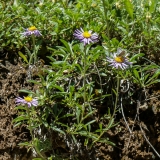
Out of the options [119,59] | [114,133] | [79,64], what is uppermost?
[119,59]

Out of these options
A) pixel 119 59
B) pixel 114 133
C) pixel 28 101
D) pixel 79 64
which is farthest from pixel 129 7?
pixel 28 101

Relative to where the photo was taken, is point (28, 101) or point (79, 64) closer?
point (28, 101)

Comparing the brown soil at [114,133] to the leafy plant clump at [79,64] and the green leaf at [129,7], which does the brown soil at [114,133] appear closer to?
the leafy plant clump at [79,64]

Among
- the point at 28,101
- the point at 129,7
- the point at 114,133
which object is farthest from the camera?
the point at 129,7

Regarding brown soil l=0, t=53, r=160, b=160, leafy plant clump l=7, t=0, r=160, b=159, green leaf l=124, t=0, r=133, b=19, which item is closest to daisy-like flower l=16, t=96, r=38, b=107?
leafy plant clump l=7, t=0, r=160, b=159

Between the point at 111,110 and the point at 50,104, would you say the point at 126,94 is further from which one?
the point at 50,104

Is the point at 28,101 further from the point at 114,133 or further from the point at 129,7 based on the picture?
the point at 129,7

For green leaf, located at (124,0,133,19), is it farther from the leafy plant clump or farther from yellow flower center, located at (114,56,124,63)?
yellow flower center, located at (114,56,124,63)

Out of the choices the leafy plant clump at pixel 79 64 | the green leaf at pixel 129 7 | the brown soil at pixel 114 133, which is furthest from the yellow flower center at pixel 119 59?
the green leaf at pixel 129 7

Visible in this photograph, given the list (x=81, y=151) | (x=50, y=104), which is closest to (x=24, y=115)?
(x=50, y=104)
